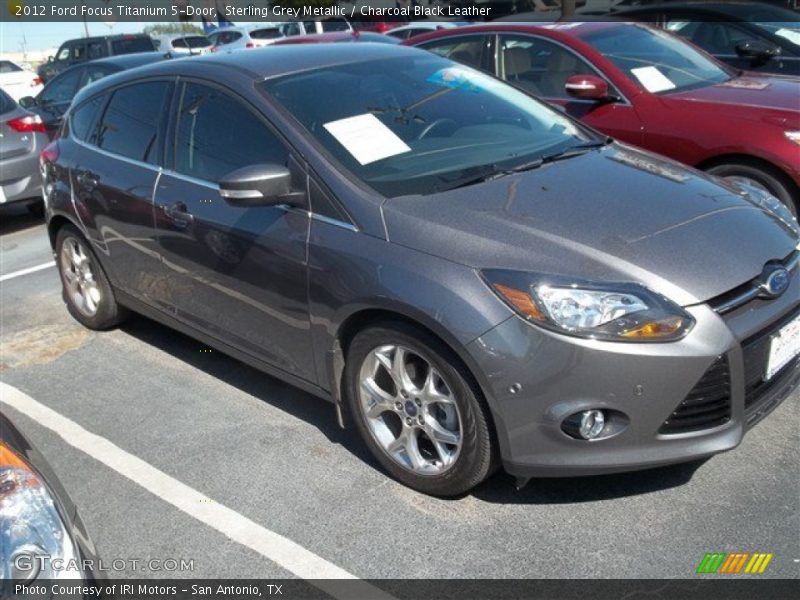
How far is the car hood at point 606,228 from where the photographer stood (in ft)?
9.82

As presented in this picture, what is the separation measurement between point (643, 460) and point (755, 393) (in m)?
0.50

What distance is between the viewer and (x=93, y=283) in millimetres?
5336

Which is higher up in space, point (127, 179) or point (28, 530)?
point (127, 179)

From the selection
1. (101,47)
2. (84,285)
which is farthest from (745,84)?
(101,47)

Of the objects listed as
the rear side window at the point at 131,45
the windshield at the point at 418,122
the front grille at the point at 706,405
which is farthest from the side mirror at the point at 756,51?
the rear side window at the point at 131,45

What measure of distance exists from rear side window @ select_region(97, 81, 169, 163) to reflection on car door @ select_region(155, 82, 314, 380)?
22cm

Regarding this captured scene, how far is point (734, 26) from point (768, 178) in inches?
146

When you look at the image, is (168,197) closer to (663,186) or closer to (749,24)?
(663,186)

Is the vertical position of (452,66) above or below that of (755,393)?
above

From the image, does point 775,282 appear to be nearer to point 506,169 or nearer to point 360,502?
point 506,169

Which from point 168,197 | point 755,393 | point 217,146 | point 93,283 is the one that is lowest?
point 93,283

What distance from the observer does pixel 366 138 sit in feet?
12.2

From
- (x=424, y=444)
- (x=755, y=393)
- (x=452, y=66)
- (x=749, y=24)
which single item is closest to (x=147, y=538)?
(x=424, y=444)

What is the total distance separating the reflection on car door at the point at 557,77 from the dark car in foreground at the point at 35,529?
4.43 meters
